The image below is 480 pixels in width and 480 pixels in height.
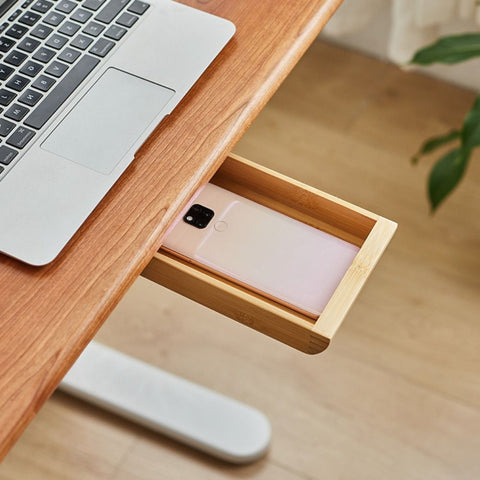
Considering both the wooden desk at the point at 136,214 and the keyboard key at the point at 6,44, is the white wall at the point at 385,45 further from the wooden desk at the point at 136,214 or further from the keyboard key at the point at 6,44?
the keyboard key at the point at 6,44

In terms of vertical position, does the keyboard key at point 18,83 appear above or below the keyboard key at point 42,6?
below

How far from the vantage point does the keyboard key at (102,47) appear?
2.25 feet

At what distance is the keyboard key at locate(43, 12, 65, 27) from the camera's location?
0.70 metres

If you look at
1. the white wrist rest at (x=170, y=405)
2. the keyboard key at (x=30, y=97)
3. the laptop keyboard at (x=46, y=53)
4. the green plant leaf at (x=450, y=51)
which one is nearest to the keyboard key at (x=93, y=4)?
the laptop keyboard at (x=46, y=53)

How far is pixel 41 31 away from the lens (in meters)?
0.69

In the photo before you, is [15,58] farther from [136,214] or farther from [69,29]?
[136,214]

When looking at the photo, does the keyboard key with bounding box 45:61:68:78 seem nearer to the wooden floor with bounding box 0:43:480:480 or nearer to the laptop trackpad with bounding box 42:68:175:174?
the laptop trackpad with bounding box 42:68:175:174

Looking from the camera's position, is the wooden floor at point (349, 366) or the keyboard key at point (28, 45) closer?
the keyboard key at point (28, 45)

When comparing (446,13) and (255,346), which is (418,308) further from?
(446,13)

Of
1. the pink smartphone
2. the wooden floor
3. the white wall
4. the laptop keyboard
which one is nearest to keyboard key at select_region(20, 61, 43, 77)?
the laptop keyboard

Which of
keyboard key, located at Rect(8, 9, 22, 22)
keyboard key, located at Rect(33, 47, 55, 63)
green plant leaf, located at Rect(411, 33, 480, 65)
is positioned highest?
keyboard key, located at Rect(8, 9, 22, 22)

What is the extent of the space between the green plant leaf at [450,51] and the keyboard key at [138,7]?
0.48 metres

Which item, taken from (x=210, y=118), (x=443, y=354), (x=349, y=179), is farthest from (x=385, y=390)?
(x=210, y=118)

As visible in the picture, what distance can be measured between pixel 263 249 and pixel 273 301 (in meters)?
0.06
